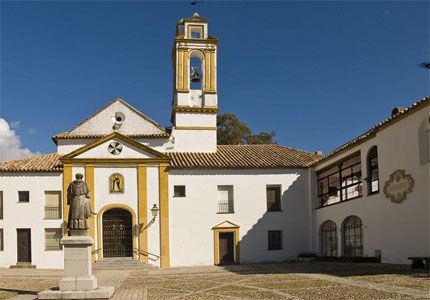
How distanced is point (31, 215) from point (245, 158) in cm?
1267

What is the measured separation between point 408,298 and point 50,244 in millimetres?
22434

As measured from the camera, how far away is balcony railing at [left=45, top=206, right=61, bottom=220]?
30859 mm

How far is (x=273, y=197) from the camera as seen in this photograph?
32.7 metres

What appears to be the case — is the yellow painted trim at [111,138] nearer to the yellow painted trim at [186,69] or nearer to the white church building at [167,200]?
the white church building at [167,200]

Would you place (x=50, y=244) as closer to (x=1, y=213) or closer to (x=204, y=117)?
(x=1, y=213)

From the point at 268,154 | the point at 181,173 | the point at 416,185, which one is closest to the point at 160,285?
the point at 416,185

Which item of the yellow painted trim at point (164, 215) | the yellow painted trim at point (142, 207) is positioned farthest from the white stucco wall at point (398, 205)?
the yellow painted trim at point (142, 207)

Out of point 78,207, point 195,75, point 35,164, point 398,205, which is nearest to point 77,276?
point 78,207

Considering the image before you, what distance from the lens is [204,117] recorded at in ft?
116

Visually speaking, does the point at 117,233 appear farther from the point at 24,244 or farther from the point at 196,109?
the point at 196,109

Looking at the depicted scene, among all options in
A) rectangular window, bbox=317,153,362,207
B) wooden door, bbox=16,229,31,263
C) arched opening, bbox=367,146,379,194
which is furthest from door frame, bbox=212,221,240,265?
wooden door, bbox=16,229,31,263

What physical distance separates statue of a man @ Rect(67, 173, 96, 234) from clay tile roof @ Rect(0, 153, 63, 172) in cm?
1601

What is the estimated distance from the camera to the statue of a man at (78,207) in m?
15.3

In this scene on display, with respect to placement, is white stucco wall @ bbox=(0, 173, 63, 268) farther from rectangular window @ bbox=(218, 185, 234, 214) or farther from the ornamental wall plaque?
the ornamental wall plaque
